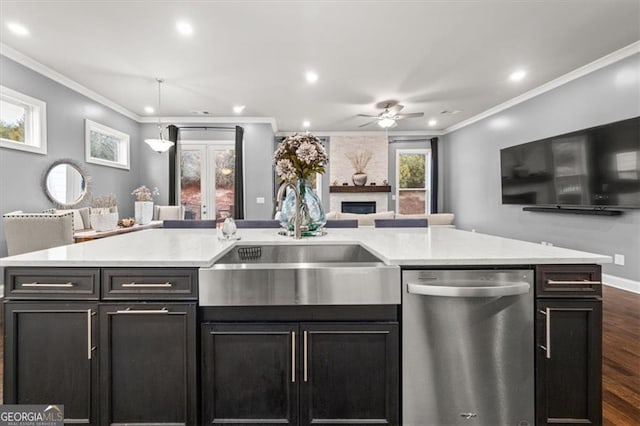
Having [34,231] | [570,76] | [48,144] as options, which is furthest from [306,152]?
[570,76]

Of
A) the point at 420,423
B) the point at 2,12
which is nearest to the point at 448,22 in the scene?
the point at 420,423

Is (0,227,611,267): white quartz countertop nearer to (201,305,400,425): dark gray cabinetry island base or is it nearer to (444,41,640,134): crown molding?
(201,305,400,425): dark gray cabinetry island base

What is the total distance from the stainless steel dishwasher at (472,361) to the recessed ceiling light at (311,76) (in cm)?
368

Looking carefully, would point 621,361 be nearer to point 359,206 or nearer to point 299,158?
point 299,158

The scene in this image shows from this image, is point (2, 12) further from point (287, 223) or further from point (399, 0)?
point (399, 0)

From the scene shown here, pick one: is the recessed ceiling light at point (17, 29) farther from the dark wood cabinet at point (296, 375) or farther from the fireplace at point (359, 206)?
the fireplace at point (359, 206)

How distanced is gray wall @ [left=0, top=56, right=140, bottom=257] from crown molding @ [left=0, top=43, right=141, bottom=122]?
5 cm

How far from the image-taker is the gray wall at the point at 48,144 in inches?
136

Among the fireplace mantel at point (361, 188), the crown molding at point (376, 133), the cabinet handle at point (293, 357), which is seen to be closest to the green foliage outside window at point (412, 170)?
the crown molding at point (376, 133)

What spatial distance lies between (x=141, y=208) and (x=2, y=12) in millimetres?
3079

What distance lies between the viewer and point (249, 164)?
652 cm

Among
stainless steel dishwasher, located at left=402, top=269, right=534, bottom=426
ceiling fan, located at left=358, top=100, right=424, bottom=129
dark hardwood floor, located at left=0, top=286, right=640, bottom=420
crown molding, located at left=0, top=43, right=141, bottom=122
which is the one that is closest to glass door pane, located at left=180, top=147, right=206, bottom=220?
crown molding, located at left=0, top=43, right=141, bottom=122

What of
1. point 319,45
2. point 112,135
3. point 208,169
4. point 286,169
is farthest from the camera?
point 208,169

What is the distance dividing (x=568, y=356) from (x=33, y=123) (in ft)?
18.2
